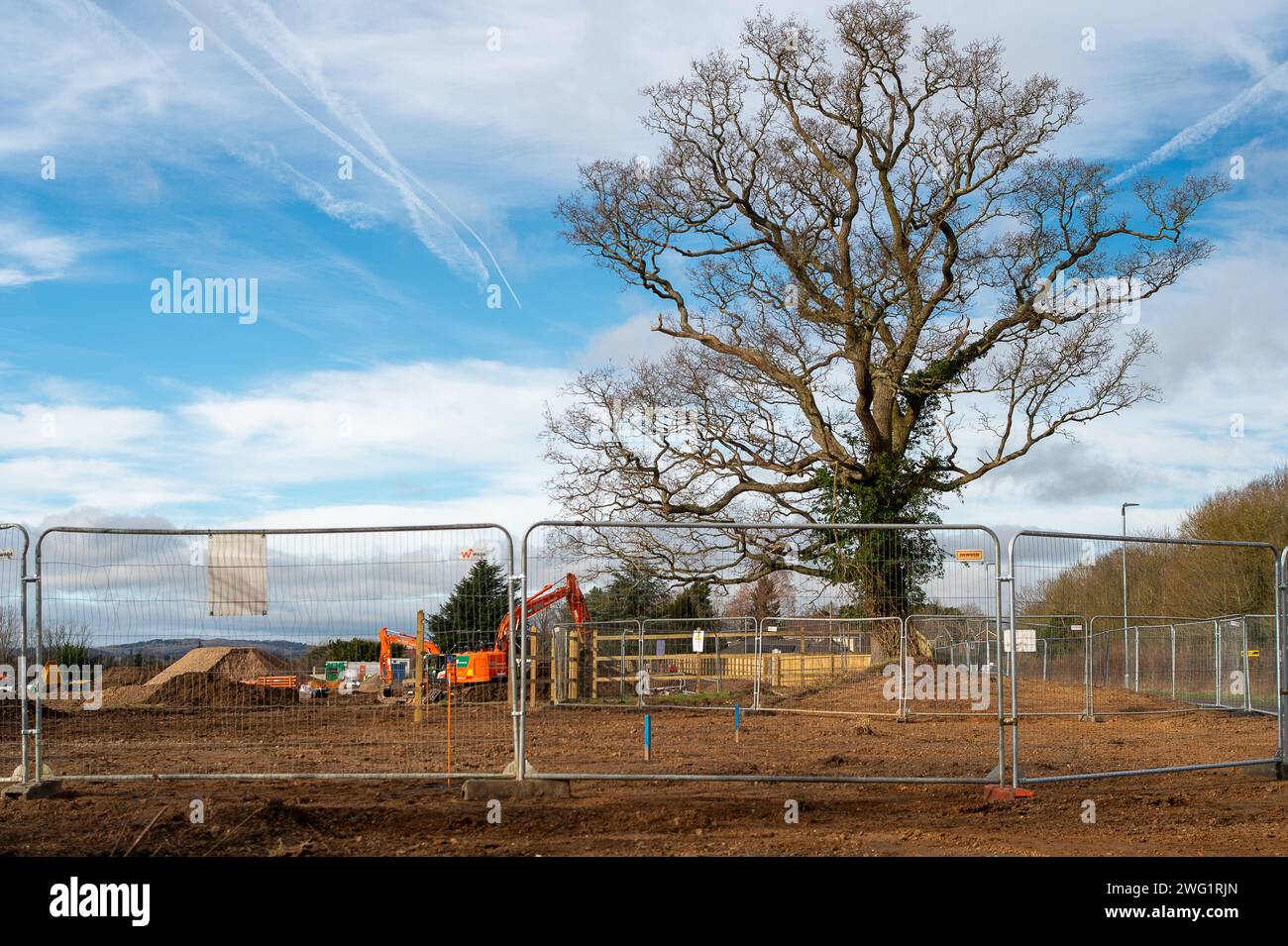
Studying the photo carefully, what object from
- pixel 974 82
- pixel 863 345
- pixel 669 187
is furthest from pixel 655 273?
pixel 974 82

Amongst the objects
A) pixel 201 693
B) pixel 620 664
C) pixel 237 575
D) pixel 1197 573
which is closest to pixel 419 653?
pixel 237 575

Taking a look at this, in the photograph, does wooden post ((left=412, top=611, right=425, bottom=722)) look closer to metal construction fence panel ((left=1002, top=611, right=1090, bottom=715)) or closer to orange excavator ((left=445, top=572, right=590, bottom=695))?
orange excavator ((left=445, top=572, right=590, bottom=695))

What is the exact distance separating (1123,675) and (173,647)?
17.7 meters

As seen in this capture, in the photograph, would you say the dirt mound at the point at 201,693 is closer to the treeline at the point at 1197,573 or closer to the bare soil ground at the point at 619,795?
the bare soil ground at the point at 619,795

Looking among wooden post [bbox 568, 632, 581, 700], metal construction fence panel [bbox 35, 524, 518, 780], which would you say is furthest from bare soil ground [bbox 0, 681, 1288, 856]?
wooden post [bbox 568, 632, 581, 700]

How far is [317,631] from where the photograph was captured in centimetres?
1094

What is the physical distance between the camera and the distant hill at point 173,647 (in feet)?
36.3

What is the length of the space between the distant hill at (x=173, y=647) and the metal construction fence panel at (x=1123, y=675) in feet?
22.8

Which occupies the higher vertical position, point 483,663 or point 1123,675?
point 483,663

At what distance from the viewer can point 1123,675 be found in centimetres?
2184

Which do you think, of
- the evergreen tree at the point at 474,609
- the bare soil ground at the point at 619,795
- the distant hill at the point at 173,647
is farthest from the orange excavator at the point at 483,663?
the distant hill at the point at 173,647

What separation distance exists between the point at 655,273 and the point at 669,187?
246 centimetres

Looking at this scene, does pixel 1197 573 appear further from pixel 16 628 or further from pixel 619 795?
pixel 16 628
